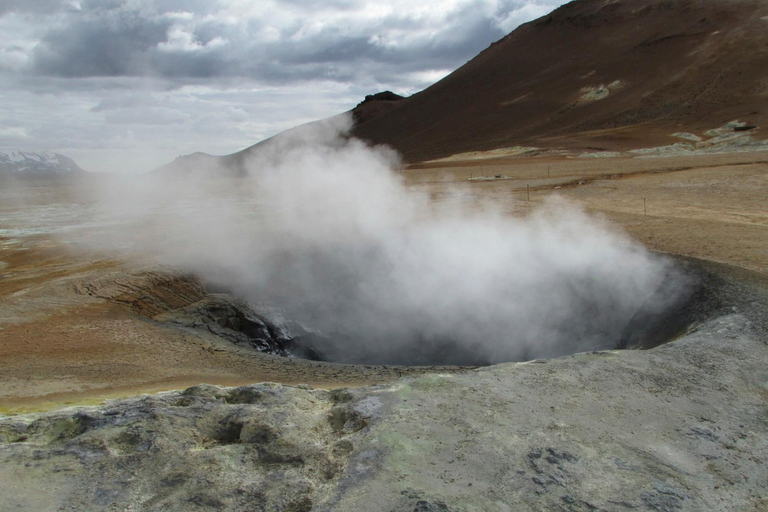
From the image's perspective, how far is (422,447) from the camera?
284 centimetres

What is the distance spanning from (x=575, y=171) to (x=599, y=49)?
3623 centimetres

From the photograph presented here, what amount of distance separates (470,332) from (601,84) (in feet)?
145

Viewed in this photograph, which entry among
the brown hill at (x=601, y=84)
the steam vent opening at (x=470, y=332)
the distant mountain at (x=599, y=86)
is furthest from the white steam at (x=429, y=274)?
the brown hill at (x=601, y=84)

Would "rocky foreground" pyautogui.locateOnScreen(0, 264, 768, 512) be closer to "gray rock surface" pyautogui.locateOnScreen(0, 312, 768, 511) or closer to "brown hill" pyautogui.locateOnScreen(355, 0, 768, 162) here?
"gray rock surface" pyautogui.locateOnScreen(0, 312, 768, 511)

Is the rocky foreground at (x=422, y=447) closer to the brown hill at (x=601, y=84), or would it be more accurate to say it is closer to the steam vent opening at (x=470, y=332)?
the steam vent opening at (x=470, y=332)

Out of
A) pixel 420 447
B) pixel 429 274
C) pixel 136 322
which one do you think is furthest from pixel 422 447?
pixel 429 274

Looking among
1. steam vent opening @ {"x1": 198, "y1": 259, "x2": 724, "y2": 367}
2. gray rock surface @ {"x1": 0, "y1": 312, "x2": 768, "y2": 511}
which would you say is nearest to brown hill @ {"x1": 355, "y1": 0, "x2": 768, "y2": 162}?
steam vent opening @ {"x1": 198, "y1": 259, "x2": 724, "y2": 367}

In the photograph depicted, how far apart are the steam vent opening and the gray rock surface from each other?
2247mm

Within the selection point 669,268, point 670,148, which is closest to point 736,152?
point 670,148

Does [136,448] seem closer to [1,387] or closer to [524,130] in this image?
[1,387]

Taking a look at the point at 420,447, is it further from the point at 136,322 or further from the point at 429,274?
the point at 429,274

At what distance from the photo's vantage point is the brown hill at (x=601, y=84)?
3444 centimetres

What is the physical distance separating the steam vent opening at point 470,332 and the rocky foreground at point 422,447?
221 centimetres

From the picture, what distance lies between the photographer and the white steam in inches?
269
